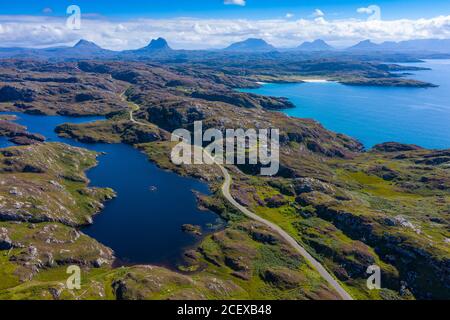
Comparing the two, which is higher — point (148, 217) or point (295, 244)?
point (148, 217)

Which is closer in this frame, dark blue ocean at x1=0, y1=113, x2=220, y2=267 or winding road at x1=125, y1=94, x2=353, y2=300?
winding road at x1=125, y1=94, x2=353, y2=300

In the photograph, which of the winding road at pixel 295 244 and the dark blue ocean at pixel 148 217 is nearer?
the winding road at pixel 295 244

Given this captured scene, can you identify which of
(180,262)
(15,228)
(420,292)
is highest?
(15,228)

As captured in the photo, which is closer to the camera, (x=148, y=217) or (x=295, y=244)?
(x=295, y=244)

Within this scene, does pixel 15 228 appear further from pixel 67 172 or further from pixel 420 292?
pixel 420 292
